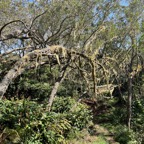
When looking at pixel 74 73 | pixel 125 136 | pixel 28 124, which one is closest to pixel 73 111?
pixel 125 136

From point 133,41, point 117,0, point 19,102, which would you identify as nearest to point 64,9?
point 117,0

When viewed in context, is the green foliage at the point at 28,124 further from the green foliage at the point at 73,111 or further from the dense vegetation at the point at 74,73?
the green foliage at the point at 73,111

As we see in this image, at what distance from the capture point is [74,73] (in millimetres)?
12969

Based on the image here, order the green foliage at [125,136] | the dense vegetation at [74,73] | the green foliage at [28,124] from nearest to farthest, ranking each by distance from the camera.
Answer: the green foliage at [28,124] → the dense vegetation at [74,73] → the green foliage at [125,136]

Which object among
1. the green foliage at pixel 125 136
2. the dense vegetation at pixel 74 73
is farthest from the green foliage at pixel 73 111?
the green foliage at pixel 125 136

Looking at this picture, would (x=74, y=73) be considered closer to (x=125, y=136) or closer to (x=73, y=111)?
(x=73, y=111)

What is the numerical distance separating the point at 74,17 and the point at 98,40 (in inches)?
81.0

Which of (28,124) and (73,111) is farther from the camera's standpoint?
(73,111)

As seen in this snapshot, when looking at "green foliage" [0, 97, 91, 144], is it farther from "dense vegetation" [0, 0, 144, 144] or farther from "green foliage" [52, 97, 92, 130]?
"green foliage" [52, 97, 92, 130]

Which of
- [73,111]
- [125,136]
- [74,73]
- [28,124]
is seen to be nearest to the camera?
[28,124]

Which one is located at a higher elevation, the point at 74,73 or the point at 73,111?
the point at 74,73

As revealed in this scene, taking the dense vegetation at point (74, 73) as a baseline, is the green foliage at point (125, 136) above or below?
below

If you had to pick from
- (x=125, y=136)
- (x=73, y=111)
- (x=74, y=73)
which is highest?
(x=74, y=73)

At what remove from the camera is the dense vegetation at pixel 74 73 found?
6711 mm
